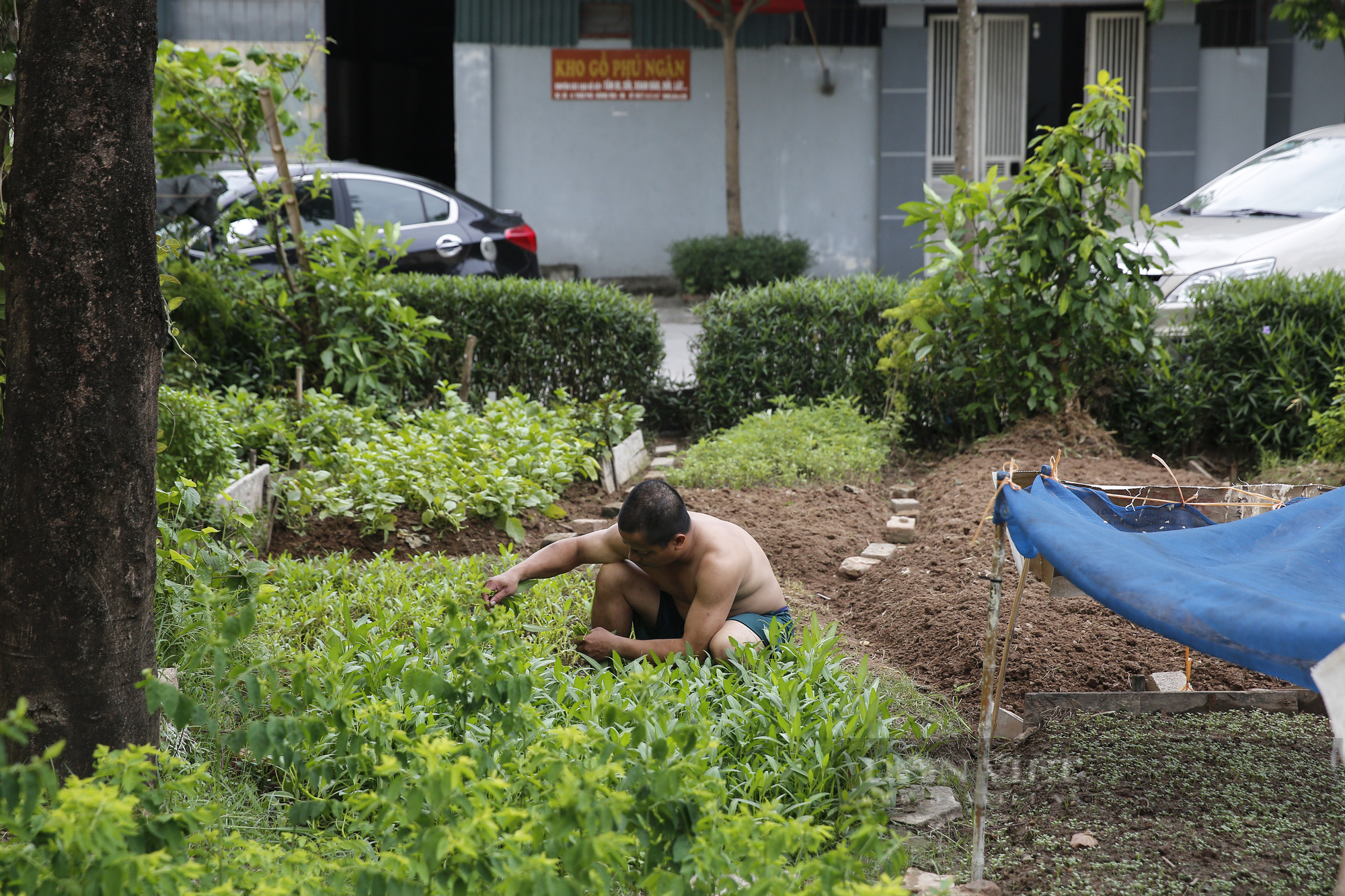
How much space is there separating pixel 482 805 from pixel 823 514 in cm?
393

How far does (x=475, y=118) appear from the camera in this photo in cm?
1481

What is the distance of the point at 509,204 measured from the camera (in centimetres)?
1530

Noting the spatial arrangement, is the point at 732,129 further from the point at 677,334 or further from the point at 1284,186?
the point at 1284,186

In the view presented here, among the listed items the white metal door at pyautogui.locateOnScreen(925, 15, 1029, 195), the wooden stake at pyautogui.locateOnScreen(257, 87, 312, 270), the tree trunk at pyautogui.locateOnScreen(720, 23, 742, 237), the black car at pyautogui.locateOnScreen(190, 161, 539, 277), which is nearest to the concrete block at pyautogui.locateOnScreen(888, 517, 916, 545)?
the wooden stake at pyautogui.locateOnScreen(257, 87, 312, 270)

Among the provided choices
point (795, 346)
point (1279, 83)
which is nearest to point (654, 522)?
point (795, 346)

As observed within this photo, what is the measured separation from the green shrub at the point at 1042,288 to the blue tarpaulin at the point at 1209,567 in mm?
3405

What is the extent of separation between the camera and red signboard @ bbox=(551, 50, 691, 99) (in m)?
14.9

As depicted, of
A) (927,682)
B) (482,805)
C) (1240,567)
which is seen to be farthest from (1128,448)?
(482,805)

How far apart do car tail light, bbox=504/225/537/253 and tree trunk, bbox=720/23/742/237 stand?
174 inches

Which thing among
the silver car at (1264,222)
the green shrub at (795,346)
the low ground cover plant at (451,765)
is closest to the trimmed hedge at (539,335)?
the green shrub at (795,346)

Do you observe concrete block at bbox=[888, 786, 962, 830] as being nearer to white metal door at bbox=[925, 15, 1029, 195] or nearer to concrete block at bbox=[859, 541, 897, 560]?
concrete block at bbox=[859, 541, 897, 560]

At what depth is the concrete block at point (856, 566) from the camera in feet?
16.6

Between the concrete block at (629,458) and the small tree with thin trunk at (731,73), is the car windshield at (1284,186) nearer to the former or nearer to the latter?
the concrete block at (629,458)

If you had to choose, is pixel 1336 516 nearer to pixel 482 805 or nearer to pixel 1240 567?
pixel 1240 567
